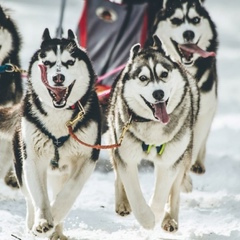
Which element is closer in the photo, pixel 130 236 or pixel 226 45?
pixel 130 236

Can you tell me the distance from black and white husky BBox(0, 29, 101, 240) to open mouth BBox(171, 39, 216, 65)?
1155 mm

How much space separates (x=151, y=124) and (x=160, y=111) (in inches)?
5.5

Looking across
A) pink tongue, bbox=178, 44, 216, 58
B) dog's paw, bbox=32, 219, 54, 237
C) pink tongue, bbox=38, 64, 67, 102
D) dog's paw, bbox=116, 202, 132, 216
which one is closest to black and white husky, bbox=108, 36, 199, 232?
→ dog's paw, bbox=116, 202, 132, 216

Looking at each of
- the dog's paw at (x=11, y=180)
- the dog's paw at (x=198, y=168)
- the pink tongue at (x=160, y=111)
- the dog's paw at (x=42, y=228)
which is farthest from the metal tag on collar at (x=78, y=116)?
the dog's paw at (x=198, y=168)

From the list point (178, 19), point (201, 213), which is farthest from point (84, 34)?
point (201, 213)

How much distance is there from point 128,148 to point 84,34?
7.91 ft

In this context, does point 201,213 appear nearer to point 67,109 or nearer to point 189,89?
point 189,89

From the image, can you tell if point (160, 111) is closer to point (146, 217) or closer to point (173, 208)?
point (146, 217)

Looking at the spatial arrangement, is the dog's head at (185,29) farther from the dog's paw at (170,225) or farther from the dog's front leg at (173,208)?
the dog's paw at (170,225)

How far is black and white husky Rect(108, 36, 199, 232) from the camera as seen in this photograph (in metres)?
3.97

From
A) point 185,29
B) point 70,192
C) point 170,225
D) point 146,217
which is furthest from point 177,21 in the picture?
point 70,192

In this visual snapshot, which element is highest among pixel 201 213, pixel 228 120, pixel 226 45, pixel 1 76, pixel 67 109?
pixel 67 109

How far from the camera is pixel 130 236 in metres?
4.36

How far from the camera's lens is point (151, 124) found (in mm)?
4082
